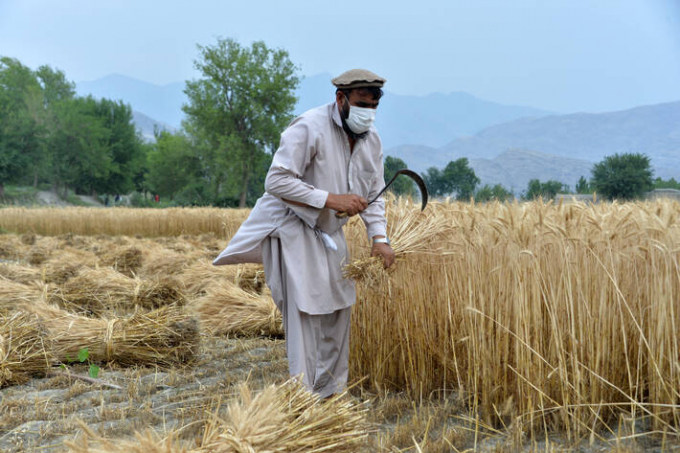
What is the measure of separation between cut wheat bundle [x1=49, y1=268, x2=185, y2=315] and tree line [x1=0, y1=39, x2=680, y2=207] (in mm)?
31689

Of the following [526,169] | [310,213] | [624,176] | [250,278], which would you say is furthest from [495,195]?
[526,169]

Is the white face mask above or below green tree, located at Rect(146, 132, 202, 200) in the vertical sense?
below

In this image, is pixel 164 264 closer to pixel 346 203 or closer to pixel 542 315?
pixel 346 203

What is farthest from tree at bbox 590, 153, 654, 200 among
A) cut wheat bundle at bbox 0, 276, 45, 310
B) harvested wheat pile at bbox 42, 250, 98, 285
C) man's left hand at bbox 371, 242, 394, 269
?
man's left hand at bbox 371, 242, 394, 269

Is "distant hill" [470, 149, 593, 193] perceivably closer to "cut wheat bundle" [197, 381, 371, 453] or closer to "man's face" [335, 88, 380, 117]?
"man's face" [335, 88, 380, 117]

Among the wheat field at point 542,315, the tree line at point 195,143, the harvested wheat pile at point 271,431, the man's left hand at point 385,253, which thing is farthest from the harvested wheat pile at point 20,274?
the tree line at point 195,143

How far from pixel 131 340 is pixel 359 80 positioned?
2463mm

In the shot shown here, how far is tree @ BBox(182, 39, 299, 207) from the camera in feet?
130

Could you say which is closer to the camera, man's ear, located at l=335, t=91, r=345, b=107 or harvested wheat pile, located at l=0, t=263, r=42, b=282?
man's ear, located at l=335, t=91, r=345, b=107

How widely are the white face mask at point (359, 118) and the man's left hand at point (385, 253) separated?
554 mm

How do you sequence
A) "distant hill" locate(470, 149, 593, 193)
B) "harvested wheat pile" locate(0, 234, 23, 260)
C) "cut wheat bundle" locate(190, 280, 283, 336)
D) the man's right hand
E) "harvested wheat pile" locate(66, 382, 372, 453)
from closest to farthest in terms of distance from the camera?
"harvested wheat pile" locate(66, 382, 372, 453) < the man's right hand < "cut wheat bundle" locate(190, 280, 283, 336) < "harvested wheat pile" locate(0, 234, 23, 260) < "distant hill" locate(470, 149, 593, 193)

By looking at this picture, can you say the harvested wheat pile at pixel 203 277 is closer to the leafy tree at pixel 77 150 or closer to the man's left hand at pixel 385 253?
the man's left hand at pixel 385 253

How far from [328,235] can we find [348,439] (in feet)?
3.92

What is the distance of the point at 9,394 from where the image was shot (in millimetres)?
3354
